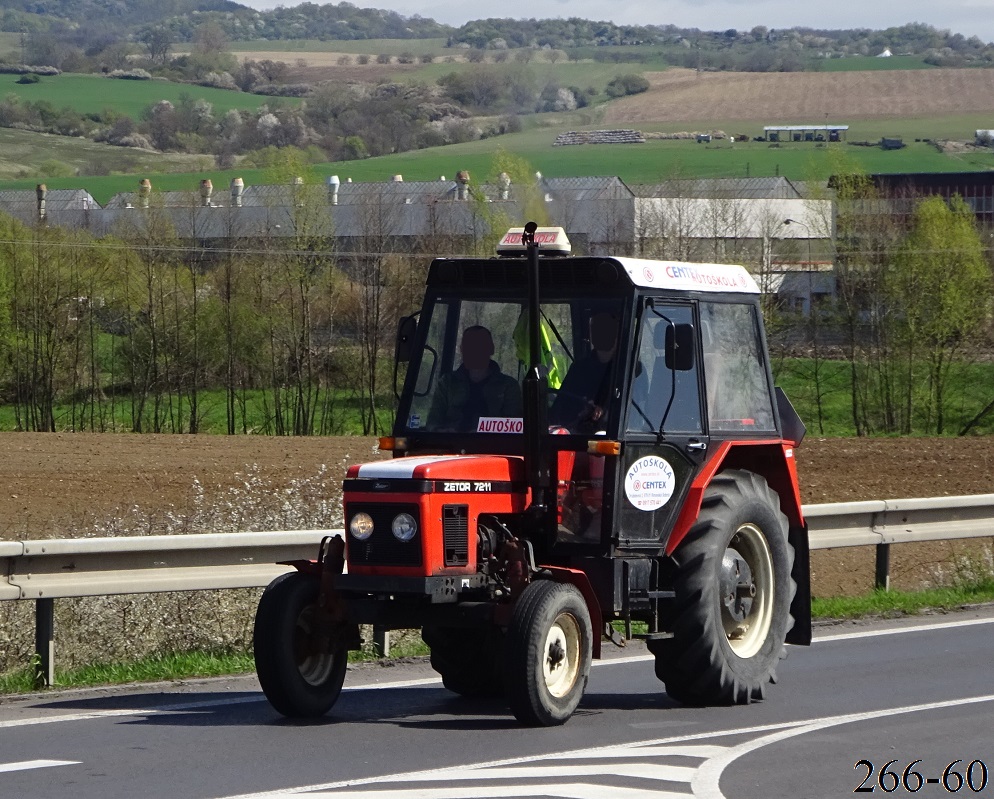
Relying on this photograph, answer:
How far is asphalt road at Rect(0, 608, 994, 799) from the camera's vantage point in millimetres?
6488

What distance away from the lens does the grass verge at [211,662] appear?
9307mm

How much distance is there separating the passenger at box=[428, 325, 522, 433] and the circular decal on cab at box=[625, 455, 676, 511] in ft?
2.34

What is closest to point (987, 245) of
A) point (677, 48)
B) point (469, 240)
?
point (469, 240)

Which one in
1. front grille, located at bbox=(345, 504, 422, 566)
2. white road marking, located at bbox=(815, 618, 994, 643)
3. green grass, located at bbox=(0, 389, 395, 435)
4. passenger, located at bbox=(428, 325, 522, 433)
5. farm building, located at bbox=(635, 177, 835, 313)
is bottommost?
green grass, located at bbox=(0, 389, 395, 435)

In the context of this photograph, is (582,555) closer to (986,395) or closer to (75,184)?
(986,395)

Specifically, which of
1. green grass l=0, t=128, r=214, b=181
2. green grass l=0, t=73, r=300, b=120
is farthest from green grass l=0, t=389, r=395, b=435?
green grass l=0, t=73, r=300, b=120

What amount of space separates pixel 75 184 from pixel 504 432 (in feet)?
309

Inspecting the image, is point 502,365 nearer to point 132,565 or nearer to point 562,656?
point 562,656

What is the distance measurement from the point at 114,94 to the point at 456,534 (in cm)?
14882

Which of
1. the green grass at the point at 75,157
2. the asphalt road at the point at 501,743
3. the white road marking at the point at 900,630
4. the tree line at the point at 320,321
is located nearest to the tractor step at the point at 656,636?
the asphalt road at the point at 501,743

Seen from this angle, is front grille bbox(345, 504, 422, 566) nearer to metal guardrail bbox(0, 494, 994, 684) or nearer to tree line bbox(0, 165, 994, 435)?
metal guardrail bbox(0, 494, 994, 684)

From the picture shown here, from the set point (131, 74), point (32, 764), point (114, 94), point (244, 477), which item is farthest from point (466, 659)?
point (131, 74)

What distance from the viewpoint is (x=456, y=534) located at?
7.74 m

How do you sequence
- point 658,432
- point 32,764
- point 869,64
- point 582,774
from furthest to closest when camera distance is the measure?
point 869,64, point 658,432, point 32,764, point 582,774
